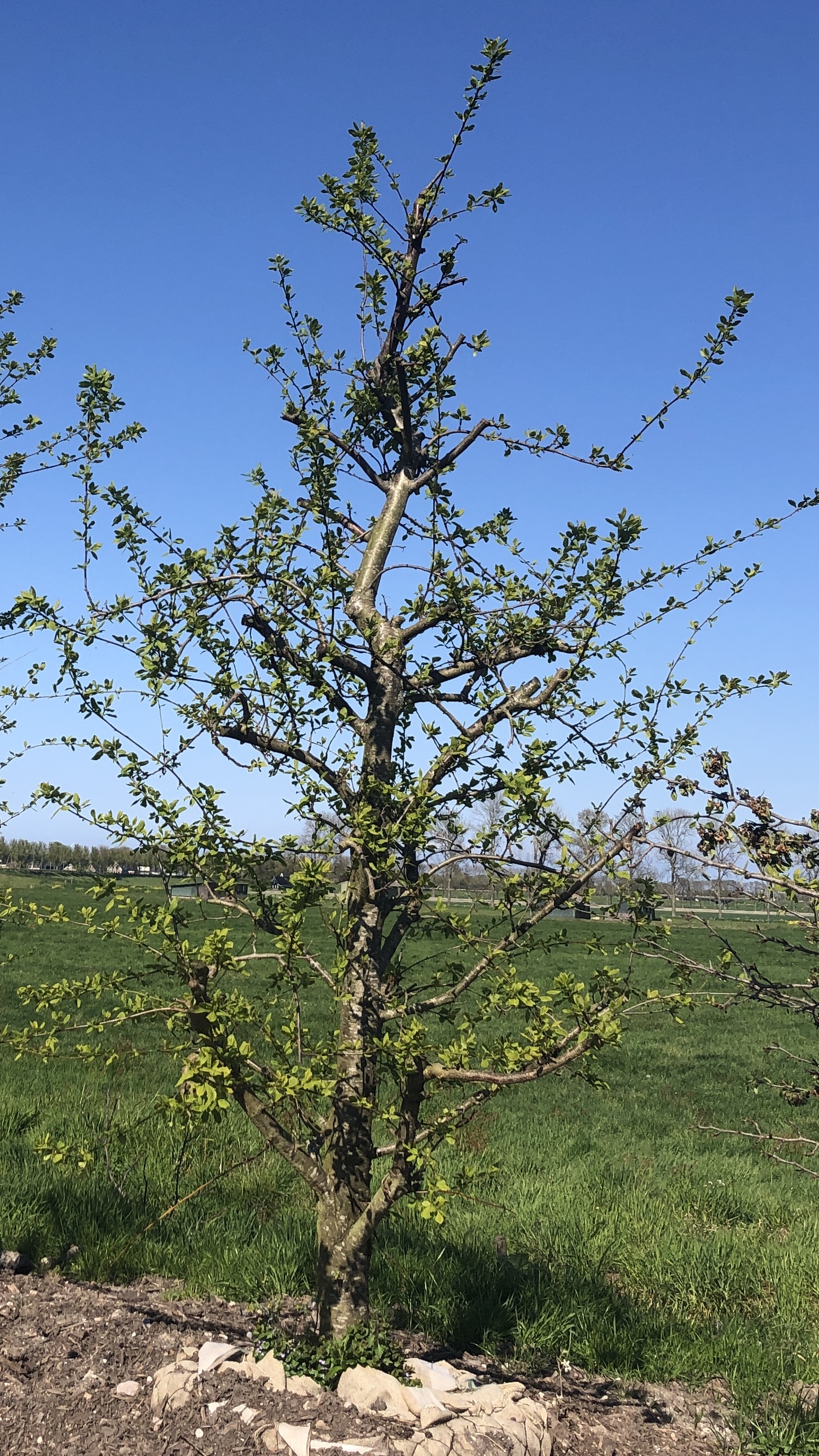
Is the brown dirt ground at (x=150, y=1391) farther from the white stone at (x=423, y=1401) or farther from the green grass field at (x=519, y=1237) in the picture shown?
the green grass field at (x=519, y=1237)

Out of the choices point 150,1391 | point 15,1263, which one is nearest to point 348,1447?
point 150,1391

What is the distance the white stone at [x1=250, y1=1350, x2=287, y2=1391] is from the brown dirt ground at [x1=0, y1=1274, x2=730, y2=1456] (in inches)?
2.8

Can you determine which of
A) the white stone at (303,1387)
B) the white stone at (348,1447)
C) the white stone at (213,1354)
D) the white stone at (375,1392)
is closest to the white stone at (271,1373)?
the white stone at (303,1387)

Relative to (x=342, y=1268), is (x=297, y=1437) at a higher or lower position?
lower

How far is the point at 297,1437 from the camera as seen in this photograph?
393cm

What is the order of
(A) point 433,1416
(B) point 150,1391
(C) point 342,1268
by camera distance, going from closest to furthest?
(A) point 433,1416
(B) point 150,1391
(C) point 342,1268

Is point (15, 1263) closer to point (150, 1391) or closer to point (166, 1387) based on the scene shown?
point (150, 1391)

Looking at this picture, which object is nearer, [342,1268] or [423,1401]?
[423,1401]

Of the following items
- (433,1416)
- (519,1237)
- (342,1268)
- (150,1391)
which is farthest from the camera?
(519,1237)

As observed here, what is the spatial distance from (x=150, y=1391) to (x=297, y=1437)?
34.2 inches

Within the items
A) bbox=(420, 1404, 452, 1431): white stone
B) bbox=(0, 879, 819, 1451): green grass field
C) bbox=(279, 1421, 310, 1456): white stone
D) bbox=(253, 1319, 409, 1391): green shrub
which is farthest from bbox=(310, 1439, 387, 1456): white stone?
bbox=(0, 879, 819, 1451): green grass field

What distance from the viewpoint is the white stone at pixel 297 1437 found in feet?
12.7

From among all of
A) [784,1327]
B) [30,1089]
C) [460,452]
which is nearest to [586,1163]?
[784,1327]

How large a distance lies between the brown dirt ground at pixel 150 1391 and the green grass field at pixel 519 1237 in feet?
0.90
